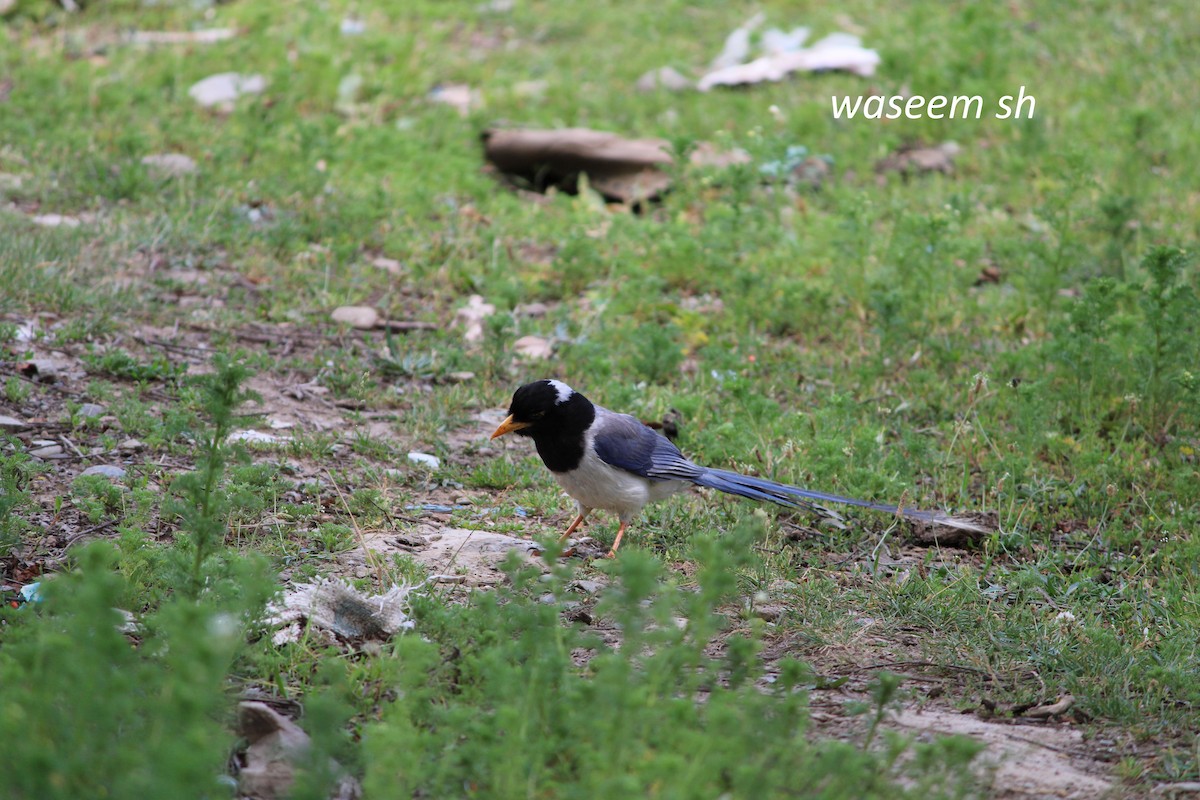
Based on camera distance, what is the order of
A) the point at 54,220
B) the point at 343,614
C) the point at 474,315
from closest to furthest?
the point at 343,614
the point at 474,315
the point at 54,220

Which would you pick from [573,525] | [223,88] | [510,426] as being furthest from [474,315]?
[223,88]

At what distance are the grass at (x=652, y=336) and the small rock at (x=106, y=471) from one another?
4.4 inches

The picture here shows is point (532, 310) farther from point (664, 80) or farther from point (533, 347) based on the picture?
point (664, 80)

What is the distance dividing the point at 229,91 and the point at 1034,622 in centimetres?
821

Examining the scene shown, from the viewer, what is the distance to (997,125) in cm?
1005

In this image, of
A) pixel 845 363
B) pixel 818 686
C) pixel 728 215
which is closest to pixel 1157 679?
pixel 818 686

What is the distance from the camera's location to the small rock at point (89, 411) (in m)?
5.64

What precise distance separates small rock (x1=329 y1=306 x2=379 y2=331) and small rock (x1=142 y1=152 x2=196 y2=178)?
7.15 ft

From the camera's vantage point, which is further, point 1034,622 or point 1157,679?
point 1034,622

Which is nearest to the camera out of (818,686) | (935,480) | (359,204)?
(818,686)

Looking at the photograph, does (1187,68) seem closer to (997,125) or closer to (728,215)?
(997,125)

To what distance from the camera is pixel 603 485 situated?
519 centimetres

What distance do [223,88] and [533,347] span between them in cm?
478

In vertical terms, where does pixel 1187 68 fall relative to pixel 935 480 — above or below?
above
